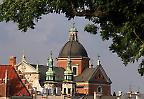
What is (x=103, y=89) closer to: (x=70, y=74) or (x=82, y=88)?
(x=82, y=88)

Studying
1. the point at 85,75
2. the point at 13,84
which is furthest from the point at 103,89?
the point at 13,84

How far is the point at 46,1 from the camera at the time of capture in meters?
15.7

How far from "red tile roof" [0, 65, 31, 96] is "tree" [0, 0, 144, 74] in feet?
122

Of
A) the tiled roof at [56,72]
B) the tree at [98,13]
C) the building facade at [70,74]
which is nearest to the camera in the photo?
the tree at [98,13]

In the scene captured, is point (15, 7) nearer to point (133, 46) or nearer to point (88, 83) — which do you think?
point (133, 46)

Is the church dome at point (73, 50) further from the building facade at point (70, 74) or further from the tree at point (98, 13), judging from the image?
the tree at point (98, 13)

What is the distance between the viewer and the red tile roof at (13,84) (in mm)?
53656

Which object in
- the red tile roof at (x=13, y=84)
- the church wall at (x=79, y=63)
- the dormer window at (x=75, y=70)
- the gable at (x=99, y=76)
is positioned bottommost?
the red tile roof at (x=13, y=84)

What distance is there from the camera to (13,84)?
2127 inches

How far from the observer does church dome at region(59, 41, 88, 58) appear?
8694 centimetres

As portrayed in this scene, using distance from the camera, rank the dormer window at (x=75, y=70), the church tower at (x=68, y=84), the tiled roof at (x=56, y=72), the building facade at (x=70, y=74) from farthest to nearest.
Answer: the dormer window at (x=75, y=70) → the tiled roof at (x=56, y=72) → the building facade at (x=70, y=74) → the church tower at (x=68, y=84)

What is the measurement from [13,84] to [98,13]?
38832 millimetres

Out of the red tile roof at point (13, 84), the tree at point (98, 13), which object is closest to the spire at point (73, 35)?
the red tile roof at point (13, 84)

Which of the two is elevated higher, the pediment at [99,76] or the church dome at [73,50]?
the church dome at [73,50]
